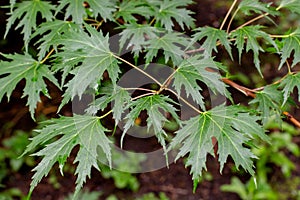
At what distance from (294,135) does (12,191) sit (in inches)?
74.0

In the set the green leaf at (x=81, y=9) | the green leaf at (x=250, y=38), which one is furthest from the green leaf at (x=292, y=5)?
the green leaf at (x=81, y=9)

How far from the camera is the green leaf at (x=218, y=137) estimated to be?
1161 mm

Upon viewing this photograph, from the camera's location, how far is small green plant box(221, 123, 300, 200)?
2.62m

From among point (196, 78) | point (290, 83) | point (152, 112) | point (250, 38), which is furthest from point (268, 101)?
point (152, 112)

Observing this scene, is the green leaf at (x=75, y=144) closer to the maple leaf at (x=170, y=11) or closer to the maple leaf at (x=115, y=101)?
the maple leaf at (x=115, y=101)

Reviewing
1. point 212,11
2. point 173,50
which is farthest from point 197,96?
point 212,11

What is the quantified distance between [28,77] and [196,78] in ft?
1.76

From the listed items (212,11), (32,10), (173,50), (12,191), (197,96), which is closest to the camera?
(197,96)

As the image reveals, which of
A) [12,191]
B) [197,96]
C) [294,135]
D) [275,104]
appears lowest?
[12,191]

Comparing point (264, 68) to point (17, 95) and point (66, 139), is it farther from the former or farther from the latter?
point (66, 139)

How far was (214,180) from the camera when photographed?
111 inches

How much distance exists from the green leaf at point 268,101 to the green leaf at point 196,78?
276 mm

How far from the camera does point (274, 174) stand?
2822mm

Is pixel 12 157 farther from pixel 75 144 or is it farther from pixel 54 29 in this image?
pixel 75 144
